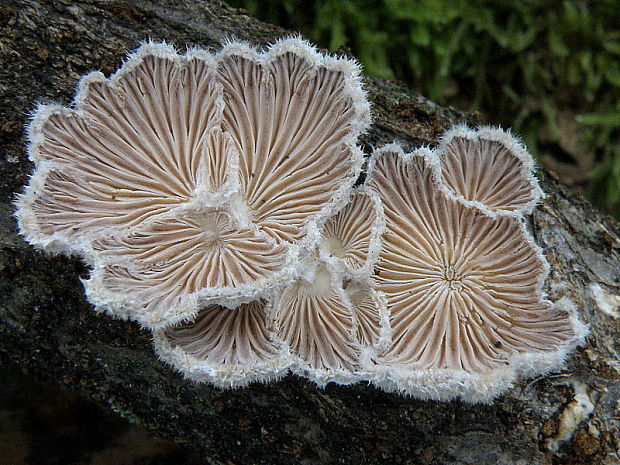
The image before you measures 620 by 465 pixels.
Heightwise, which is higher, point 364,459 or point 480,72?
point 480,72

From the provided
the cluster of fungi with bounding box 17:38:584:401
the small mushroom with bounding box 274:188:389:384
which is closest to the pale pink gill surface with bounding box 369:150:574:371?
the cluster of fungi with bounding box 17:38:584:401

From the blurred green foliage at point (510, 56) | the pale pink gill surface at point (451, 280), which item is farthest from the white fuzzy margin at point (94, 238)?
the blurred green foliage at point (510, 56)

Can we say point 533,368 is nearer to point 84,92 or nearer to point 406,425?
point 406,425

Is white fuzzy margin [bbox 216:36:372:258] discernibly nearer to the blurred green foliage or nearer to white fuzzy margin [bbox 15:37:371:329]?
white fuzzy margin [bbox 15:37:371:329]

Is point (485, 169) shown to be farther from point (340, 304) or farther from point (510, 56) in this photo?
point (510, 56)

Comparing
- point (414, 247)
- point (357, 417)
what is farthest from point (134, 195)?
point (357, 417)

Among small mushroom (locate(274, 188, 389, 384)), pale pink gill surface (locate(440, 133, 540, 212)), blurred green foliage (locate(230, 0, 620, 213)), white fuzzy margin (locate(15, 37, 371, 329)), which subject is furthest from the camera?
blurred green foliage (locate(230, 0, 620, 213))

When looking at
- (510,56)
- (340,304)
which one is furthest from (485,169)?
(510,56)
